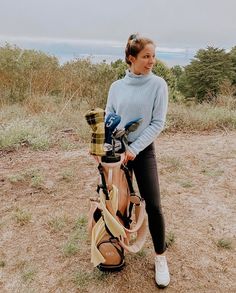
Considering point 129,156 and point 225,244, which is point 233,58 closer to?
point 225,244

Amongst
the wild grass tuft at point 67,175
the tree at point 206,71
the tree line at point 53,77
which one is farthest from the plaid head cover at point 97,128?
the tree at point 206,71

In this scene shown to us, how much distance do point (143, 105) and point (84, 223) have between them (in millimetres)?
1384

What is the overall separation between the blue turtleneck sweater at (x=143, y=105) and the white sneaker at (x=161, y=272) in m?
0.77

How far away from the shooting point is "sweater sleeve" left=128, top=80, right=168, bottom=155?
2365mm

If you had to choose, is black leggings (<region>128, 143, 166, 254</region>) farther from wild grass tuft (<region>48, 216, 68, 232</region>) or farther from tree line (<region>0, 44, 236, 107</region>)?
tree line (<region>0, 44, 236, 107</region>)

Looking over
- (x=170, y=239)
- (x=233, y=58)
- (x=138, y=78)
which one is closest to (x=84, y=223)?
(x=170, y=239)

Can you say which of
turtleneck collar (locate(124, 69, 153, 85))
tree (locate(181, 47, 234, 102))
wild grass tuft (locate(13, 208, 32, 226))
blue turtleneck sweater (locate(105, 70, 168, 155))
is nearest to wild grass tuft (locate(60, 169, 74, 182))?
wild grass tuft (locate(13, 208, 32, 226))

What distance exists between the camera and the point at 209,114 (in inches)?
257

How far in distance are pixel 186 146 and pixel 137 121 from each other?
3.01 m

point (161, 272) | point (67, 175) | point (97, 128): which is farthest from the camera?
point (67, 175)

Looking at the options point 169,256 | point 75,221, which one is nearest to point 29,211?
point 75,221

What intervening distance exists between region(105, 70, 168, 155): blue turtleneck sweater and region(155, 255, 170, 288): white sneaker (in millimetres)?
774

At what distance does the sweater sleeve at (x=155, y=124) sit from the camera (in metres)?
2.37

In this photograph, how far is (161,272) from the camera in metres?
2.67
